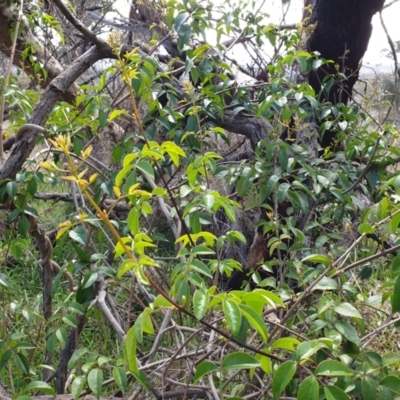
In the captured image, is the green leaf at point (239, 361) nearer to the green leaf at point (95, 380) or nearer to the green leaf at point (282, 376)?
the green leaf at point (282, 376)

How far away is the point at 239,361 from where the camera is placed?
2.48ft

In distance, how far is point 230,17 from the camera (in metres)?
1.78

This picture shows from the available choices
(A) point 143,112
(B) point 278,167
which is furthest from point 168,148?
(A) point 143,112

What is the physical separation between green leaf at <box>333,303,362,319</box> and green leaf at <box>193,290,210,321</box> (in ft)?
0.95

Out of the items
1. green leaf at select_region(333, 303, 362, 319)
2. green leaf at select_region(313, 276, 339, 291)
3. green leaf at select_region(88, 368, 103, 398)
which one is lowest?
green leaf at select_region(88, 368, 103, 398)

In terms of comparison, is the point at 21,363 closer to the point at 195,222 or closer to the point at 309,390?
the point at 195,222

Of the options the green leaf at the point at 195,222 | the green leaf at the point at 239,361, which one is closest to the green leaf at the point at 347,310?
the green leaf at the point at 239,361

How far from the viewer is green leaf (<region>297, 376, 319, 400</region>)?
0.69 meters

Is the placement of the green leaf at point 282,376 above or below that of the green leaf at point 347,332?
below

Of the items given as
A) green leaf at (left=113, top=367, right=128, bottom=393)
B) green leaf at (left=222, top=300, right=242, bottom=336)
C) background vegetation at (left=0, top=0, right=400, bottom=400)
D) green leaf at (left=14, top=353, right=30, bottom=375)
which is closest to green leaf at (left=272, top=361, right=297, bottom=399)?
background vegetation at (left=0, top=0, right=400, bottom=400)

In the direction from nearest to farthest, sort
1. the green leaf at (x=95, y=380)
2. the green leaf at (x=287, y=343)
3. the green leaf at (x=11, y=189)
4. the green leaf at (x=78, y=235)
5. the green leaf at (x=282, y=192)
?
the green leaf at (x=287, y=343) → the green leaf at (x=95, y=380) → the green leaf at (x=78, y=235) → the green leaf at (x=11, y=189) → the green leaf at (x=282, y=192)

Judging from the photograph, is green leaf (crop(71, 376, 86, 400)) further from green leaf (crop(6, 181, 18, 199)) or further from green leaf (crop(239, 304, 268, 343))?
green leaf (crop(6, 181, 18, 199))

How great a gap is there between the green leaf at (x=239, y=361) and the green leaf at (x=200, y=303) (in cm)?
11

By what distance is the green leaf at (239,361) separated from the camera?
741 millimetres
